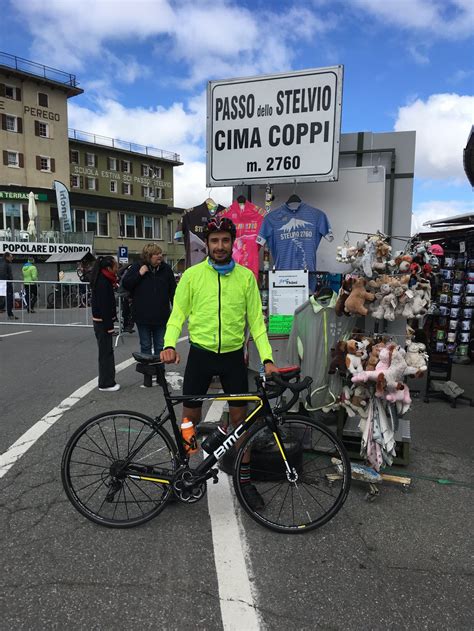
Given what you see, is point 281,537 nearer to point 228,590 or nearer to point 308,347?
point 228,590

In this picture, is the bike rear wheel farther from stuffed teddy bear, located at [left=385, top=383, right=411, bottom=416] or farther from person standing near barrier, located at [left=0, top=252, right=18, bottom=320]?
person standing near barrier, located at [left=0, top=252, right=18, bottom=320]

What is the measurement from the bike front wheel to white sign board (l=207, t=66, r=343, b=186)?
118 inches

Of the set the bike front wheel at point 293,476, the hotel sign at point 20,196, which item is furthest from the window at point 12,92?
the bike front wheel at point 293,476

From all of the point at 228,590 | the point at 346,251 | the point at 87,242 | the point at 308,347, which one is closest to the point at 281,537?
the point at 228,590

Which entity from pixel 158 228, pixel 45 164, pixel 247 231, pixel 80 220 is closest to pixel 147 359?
pixel 247 231

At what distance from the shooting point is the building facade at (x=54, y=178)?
35.9 metres

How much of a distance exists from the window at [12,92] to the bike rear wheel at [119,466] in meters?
42.8

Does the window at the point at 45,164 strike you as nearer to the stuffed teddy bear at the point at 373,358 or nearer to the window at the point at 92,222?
the window at the point at 92,222

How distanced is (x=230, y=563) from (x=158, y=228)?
48.5 m

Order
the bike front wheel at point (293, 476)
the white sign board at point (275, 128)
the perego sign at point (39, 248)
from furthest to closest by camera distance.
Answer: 1. the perego sign at point (39, 248)
2. the white sign board at point (275, 128)
3. the bike front wheel at point (293, 476)

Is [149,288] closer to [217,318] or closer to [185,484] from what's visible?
[217,318]

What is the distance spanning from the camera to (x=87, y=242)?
3105 centimetres

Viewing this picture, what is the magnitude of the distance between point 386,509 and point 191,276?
219cm

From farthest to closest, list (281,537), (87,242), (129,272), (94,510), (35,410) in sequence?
1. (87,242)
2. (129,272)
3. (35,410)
4. (94,510)
5. (281,537)
